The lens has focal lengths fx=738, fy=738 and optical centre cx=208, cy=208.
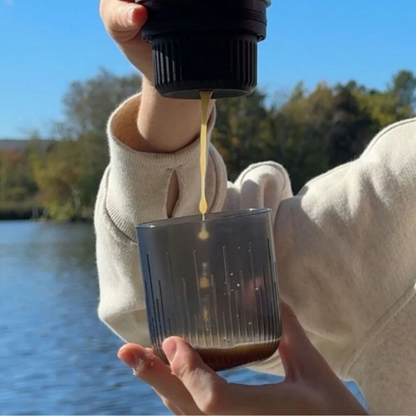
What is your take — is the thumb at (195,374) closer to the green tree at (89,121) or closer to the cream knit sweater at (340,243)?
the cream knit sweater at (340,243)

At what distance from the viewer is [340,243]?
0.67 m

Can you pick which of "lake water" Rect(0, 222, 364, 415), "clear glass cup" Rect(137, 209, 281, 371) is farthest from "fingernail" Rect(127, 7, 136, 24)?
"lake water" Rect(0, 222, 364, 415)

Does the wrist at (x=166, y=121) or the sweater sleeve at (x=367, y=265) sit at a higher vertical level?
the wrist at (x=166, y=121)

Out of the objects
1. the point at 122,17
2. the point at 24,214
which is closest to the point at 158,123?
the point at 122,17

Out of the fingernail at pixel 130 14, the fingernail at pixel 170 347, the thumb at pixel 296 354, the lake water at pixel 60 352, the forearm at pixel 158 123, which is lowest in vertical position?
the lake water at pixel 60 352

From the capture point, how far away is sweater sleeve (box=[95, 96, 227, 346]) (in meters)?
0.64

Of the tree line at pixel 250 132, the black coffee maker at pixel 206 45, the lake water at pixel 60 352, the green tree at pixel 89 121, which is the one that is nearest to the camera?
the black coffee maker at pixel 206 45

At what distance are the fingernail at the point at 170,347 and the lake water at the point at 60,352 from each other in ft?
2.54

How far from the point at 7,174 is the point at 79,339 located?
118 inches

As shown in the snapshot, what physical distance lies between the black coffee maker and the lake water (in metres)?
0.86

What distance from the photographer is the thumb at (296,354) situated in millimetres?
519

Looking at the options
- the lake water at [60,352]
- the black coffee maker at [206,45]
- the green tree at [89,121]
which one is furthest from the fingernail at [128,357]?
the green tree at [89,121]

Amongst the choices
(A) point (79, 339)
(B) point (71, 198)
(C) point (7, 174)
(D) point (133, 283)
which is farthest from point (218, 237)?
(B) point (71, 198)

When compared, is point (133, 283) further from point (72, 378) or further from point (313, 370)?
point (72, 378)
